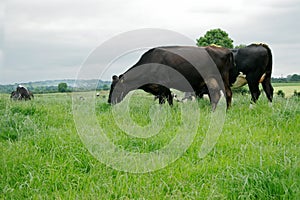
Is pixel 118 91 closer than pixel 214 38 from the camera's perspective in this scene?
Yes

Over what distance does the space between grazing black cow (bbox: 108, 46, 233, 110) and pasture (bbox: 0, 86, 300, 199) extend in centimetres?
254

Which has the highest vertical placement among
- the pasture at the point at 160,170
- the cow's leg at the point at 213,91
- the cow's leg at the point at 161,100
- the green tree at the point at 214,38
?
the green tree at the point at 214,38

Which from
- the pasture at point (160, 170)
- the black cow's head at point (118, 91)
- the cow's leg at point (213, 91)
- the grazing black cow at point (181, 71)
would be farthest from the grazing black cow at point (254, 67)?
the pasture at point (160, 170)

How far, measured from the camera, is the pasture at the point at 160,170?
319cm

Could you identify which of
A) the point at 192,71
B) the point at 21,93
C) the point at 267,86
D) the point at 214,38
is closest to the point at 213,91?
the point at 192,71

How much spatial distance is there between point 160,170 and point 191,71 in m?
4.78

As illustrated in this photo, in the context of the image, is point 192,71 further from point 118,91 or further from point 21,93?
point 21,93

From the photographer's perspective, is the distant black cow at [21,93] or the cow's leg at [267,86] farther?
the distant black cow at [21,93]

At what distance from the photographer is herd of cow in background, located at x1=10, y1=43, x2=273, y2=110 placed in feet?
26.6

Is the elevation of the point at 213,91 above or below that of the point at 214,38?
below

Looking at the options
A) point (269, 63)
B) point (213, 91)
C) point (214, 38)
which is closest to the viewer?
point (213, 91)

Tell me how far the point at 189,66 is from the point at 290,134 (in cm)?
368

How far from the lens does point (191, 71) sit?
27.1 feet

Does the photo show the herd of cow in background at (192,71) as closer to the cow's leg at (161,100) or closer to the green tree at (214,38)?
the cow's leg at (161,100)
